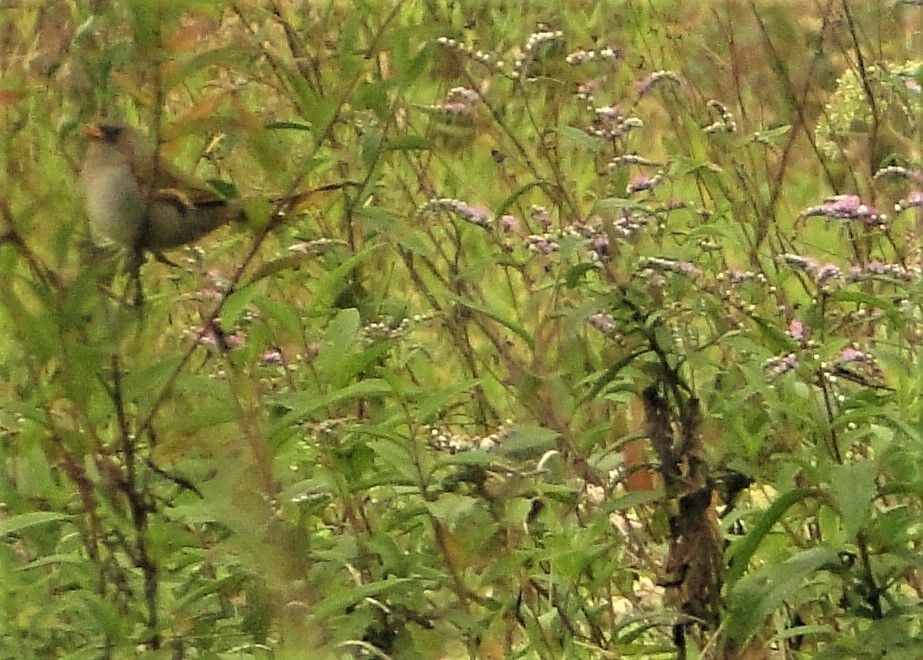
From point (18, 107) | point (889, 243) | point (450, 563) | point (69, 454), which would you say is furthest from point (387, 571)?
point (889, 243)

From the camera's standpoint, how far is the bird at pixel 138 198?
0.76m

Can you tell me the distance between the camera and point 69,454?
72 cm

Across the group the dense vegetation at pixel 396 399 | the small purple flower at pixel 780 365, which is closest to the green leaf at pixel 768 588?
the dense vegetation at pixel 396 399

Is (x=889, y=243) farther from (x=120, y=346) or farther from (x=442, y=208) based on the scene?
(x=120, y=346)

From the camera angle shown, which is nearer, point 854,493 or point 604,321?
point 854,493

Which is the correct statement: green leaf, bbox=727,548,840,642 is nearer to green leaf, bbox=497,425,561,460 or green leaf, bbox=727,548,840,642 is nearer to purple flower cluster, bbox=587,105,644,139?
green leaf, bbox=497,425,561,460

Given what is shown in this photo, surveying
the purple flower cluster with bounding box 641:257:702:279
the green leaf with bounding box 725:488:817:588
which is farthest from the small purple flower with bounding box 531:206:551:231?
the green leaf with bounding box 725:488:817:588

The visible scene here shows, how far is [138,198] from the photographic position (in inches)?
30.1

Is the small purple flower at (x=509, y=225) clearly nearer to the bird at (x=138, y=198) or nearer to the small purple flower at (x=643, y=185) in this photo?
the small purple flower at (x=643, y=185)

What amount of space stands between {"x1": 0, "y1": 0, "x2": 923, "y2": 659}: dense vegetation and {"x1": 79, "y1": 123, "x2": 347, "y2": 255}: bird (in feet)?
0.06

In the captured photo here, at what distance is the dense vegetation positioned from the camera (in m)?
0.70

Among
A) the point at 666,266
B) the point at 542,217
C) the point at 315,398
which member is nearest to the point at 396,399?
the point at 315,398

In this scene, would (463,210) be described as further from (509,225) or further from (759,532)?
(759,532)

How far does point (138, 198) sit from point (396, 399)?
0.20 meters
